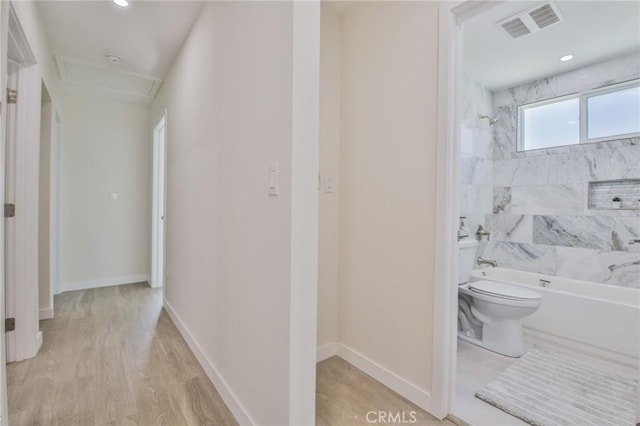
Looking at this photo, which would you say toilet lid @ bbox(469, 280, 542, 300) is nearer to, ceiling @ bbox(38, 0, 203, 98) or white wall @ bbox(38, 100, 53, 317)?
ceiling @ bbox(38, 0, 203, 98)

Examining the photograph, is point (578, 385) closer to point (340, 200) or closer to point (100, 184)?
point (340, 200)

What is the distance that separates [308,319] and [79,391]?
5.20 feet

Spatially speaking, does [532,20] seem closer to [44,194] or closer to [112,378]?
[112,378]

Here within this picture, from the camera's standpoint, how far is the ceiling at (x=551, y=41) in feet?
6.83

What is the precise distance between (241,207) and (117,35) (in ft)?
6.92

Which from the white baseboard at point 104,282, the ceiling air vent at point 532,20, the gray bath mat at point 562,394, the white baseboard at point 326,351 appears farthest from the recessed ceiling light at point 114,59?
the gray bath mat at point 562,394

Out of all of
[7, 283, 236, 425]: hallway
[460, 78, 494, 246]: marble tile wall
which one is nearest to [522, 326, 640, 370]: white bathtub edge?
[460, 78, 494, 246]: marble tile wall

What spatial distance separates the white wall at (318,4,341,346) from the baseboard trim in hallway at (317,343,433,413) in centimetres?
7

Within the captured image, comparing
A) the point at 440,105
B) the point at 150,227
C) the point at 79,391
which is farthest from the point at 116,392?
the point at 150,227

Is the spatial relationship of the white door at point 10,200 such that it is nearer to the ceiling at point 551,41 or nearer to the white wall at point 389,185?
the white wall at point 389,185

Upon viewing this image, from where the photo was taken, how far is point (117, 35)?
242 centimetres

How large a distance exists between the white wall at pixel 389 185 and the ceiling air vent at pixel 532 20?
3.40 ft

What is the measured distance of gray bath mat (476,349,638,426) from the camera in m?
1.58

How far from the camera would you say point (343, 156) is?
2.18 m
